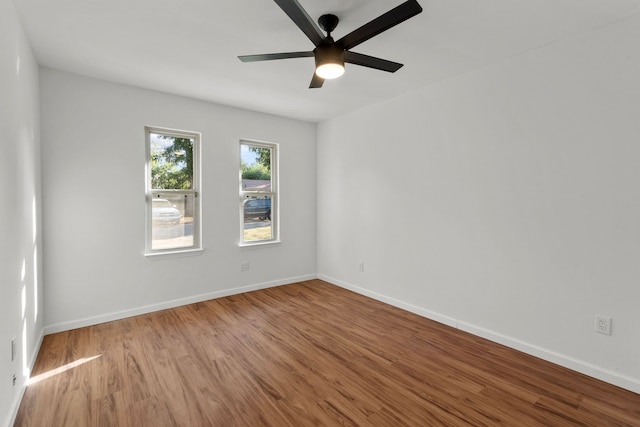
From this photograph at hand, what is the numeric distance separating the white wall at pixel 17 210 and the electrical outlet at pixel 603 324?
383 centimetres

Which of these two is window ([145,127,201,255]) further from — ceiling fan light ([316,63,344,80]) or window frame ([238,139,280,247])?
ceiling fan light ([316,63,344,80])

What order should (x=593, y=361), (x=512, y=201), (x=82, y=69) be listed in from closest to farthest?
1. (x=593, y=361)
2. (x=512, y=201)
3. (x=82, y=69)

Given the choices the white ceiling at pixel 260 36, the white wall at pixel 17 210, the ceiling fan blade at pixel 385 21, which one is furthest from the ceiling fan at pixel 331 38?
the white wall at pixel 17 210

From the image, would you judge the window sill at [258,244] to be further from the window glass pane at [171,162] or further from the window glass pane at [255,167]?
the window glass pane at [171,162]

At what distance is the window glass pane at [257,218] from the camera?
4516 mm

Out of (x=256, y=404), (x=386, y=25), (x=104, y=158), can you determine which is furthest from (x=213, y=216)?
(x=386, y=25)

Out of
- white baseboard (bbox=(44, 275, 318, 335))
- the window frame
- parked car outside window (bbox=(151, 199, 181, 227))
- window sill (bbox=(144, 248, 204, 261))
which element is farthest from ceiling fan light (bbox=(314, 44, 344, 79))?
white baseboard (bbox=(44, 275, 318, 335))

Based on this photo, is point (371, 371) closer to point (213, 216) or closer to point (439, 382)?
point (439, 382)

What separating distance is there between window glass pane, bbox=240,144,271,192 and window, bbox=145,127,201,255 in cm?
68

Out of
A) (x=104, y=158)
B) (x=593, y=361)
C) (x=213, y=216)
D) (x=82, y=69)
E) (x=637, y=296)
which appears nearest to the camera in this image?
(x=637, y=296)

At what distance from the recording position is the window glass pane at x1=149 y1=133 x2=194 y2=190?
3.72m

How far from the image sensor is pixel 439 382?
2273 mm

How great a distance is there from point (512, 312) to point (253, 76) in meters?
3.36

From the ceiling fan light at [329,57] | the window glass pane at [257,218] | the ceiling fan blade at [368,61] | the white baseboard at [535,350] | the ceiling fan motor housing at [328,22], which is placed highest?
the ceiling fan motor housing at [328,22]
